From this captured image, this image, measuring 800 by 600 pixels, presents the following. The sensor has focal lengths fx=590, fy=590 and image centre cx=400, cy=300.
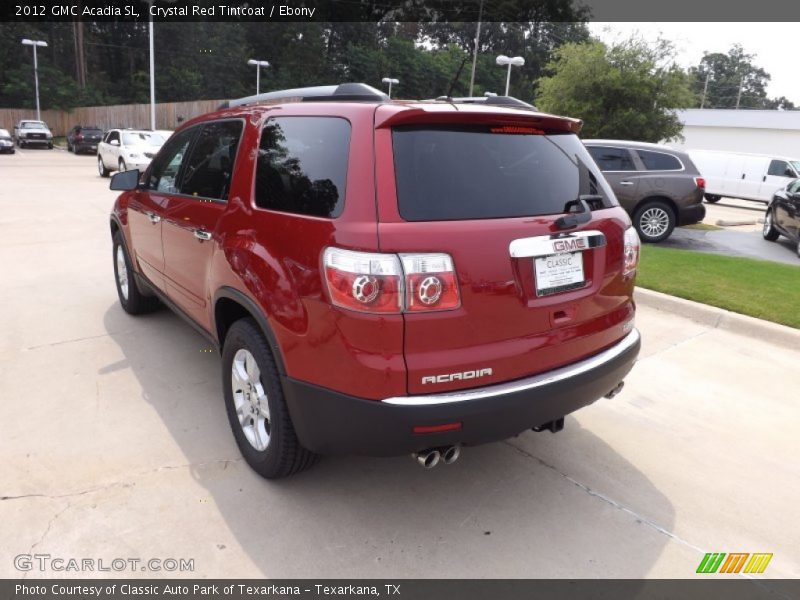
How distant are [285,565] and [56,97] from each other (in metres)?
60.6

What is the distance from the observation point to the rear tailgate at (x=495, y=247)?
2291 mm

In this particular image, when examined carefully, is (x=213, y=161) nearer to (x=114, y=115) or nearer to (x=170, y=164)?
(x=170, y=164)

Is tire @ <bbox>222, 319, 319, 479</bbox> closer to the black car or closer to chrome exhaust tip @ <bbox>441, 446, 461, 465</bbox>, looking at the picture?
chrome exhaust tip @ <bbox>441, 446, 461, 465</bbox>

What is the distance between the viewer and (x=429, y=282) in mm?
2252

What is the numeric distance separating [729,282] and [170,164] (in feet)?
→ 19.9

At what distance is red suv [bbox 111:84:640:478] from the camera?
2.27 metres

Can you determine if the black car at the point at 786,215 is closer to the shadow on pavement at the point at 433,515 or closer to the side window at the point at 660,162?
the side window at the point at 660,162

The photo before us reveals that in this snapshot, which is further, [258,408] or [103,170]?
[103,170]

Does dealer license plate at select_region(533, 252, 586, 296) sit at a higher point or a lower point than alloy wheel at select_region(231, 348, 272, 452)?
higher

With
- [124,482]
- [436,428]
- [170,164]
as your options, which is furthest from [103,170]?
[436,428]

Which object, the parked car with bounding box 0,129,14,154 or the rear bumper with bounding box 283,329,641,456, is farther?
the parked car with bounding box 0,129,14,154

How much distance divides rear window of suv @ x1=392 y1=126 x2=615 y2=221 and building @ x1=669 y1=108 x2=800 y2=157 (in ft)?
114

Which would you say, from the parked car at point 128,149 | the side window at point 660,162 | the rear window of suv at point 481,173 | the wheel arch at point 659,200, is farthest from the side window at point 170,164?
the parked car at point 128,149

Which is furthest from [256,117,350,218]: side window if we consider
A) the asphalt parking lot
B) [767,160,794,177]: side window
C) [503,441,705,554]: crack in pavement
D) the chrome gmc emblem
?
[767,160,794,177]: side window
